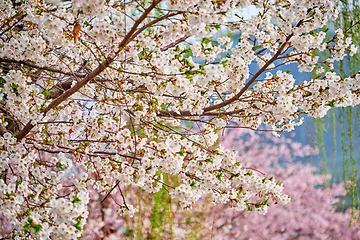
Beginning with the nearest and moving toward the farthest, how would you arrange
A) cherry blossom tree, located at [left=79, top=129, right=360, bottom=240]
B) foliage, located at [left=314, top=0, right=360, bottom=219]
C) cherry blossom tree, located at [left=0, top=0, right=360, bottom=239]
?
cherry blossom tree, located at [left=0, top=0, right=360, bottom=239] → foliage, located at [left=314, top=0, right=360, bottom=219] → cherry blossom tree, located at [left=79, top=129, right=360, bottom=240]

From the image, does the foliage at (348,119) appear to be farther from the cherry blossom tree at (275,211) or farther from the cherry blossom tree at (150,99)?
the cherry blossom tree at (275,211)

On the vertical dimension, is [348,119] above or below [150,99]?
above

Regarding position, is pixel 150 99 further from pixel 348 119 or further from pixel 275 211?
pixel 275 211

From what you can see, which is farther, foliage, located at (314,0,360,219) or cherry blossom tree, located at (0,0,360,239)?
foliage, located at (314,0,360,219)

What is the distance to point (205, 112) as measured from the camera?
2465 millimetres

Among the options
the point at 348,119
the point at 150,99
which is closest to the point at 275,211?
the point at 348,119

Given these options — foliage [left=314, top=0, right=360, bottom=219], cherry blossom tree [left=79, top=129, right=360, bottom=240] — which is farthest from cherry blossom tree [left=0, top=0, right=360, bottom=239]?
cherry blossom tree [left=79, top=129, right=360, bottom=240]

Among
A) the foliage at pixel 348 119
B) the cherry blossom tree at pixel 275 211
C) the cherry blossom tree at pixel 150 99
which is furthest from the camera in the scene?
the cherry blossom tree at pixel 275 211

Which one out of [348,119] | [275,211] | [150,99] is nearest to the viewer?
[150,99]

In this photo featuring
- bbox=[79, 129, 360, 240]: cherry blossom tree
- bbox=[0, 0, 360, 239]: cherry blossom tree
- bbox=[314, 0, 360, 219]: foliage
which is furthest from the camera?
bbox=[79, 129, 360, 240]: cherry blossom tree

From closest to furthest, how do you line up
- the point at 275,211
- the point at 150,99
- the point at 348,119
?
the point at 150,99
the point at 348,119
the point at 275,211

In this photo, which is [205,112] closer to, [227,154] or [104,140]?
[227,154]

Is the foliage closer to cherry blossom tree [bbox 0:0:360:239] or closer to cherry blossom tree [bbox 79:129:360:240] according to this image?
cherry blossom tree [bbox 0:0:360:239]

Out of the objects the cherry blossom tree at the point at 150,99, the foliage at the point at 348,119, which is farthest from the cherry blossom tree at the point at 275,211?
the cherry blossom tree at the point at 150,99
